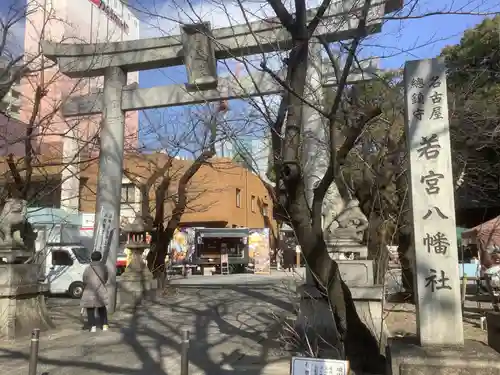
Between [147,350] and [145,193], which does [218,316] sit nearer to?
[147,350]

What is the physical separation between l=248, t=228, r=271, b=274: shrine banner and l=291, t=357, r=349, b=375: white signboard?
26.3 metres

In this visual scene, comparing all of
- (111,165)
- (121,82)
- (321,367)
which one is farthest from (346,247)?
(121,82)

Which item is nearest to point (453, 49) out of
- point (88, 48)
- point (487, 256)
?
point (487, 256)

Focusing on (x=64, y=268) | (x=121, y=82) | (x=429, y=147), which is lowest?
(x=64, y=268)

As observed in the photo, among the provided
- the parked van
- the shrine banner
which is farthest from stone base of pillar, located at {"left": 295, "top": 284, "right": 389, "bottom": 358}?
the shrine banner

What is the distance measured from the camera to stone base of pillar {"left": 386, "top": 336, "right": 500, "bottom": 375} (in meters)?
4.16

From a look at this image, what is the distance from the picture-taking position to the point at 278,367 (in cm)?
684

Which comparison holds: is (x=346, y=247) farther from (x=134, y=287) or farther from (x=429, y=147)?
(x=134, y=287)

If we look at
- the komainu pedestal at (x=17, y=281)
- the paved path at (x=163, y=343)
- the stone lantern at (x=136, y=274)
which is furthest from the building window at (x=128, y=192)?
the komainu pedestal at (x=17, y=281)

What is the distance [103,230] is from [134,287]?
215 centimetres

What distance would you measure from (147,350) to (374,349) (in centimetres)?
396

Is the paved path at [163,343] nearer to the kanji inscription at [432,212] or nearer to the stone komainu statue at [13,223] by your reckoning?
the stone komainu statue at [13,223]

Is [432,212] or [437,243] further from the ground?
[432,212]

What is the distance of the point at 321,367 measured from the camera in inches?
148
